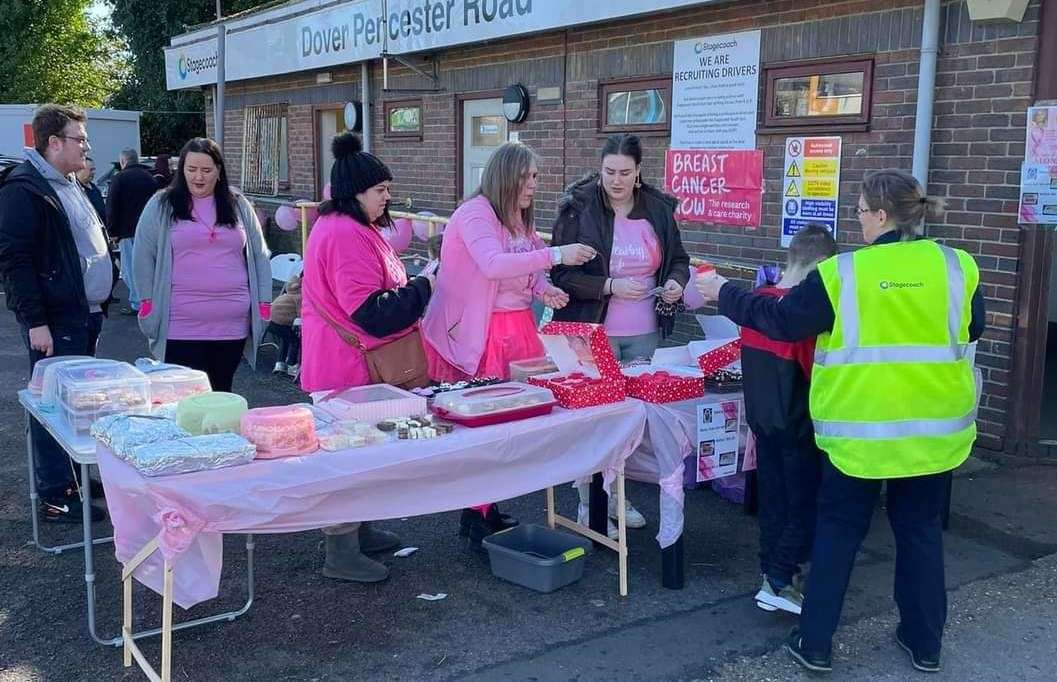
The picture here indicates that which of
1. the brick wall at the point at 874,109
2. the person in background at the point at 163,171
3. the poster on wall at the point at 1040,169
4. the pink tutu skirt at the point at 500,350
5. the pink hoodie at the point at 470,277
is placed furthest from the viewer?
the person in background at the point at 163,171

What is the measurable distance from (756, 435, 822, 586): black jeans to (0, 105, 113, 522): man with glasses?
3209 millimetres

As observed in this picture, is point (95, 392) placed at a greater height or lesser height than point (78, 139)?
lesser


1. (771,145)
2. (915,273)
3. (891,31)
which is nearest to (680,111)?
(771,145)

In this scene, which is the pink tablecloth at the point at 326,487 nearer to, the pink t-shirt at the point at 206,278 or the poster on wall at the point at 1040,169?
the pink t-shirt at the point at 206,278

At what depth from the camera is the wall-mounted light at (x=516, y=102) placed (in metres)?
9.16

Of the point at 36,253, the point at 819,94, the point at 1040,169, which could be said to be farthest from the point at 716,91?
the point at 36,253

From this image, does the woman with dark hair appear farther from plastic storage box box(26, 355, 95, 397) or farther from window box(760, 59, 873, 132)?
window box(760, 59, 873, 132)

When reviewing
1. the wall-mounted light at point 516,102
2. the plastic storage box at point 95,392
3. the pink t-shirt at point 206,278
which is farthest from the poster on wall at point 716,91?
the plastic storage box at point 95,392

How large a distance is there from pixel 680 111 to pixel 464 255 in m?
4.03

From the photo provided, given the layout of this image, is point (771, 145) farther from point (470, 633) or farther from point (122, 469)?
→ point (122, 469)

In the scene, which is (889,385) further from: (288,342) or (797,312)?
(288,342)

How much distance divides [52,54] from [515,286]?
32.0 meters

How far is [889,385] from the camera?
3.15 metres

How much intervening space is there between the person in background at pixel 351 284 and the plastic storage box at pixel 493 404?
1.31 ft
